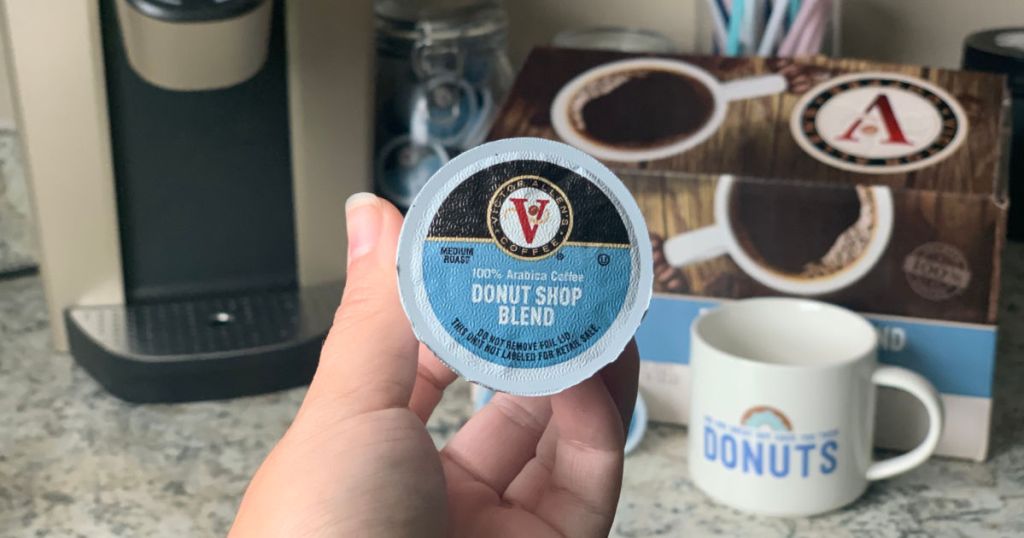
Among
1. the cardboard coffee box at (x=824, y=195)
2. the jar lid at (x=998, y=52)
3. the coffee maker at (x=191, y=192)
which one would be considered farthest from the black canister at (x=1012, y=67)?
the coffee maker at (x=191, y=192)

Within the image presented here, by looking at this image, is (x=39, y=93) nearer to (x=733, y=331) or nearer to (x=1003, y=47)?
(x=733, y=331)

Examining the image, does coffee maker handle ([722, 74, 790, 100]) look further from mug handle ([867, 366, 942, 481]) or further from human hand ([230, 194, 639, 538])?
human hand ([230, 194, 639, 538])

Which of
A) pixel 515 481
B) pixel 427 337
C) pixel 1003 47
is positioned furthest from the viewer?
pixel 1003 47

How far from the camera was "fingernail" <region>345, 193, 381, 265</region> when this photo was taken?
0.50 m

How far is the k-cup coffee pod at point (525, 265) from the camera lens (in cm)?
45

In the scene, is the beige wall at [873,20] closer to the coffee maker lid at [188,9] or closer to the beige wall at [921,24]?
the beige wall at [921,24]

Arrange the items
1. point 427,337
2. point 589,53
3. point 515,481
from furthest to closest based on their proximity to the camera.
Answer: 1. point 589,53
2. point 515,481
3. point 427,337

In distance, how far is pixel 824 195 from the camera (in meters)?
0.71

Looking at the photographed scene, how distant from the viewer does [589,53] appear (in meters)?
0.84

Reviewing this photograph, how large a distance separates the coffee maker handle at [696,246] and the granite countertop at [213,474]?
0.12m

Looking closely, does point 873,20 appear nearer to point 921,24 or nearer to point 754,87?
point 921,24

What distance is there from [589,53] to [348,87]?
0.16 m

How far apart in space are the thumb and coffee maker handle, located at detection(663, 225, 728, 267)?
0.93 ft

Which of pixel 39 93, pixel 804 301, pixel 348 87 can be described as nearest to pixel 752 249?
pixel 804 301
